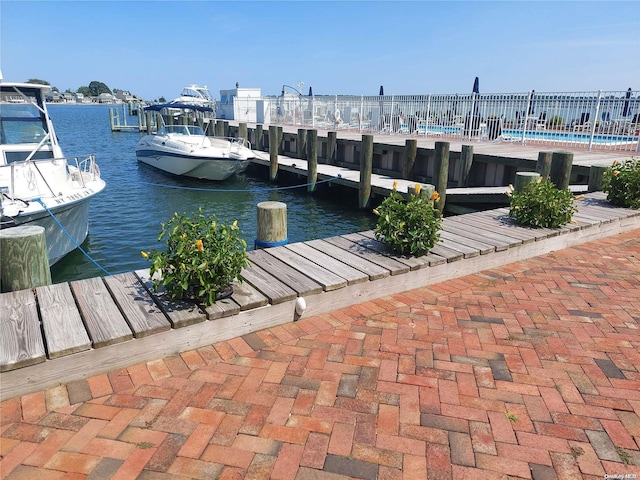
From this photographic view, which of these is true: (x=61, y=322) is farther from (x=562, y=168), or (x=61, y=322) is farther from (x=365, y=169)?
(x=365, y=169)

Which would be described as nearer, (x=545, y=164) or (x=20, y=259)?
(x=20, y=259)

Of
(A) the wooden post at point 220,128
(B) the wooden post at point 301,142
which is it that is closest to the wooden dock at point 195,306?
(B) the wooden post at point 301,142

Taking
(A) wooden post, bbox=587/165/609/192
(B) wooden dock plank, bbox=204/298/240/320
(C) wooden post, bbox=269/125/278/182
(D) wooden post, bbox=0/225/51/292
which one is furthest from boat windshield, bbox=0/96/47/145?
(A) wooden post, bbox=587/165/609/192

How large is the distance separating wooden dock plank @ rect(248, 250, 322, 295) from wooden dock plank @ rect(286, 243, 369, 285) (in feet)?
0.99

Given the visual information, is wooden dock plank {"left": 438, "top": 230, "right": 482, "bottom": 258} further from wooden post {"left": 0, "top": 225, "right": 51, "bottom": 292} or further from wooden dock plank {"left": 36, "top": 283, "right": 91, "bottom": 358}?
wooden post {"left": 0, "top": 225, "right": 51, "bottom": 292}

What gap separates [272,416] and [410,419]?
2.69 ft

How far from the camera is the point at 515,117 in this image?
14.6m

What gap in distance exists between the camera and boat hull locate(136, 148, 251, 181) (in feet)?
53.3

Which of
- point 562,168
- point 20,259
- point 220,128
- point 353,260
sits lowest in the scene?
point 353,260

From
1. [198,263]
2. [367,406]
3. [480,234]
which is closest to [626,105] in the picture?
[480,234]

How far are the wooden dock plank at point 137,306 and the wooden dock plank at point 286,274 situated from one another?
0.88 m

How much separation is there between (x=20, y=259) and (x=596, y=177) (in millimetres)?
8912

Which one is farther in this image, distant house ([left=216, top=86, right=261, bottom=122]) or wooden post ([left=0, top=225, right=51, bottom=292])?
distant house ([left=216, top=86, right=261, bottom=122])

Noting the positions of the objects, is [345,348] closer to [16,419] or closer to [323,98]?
[16,419]
